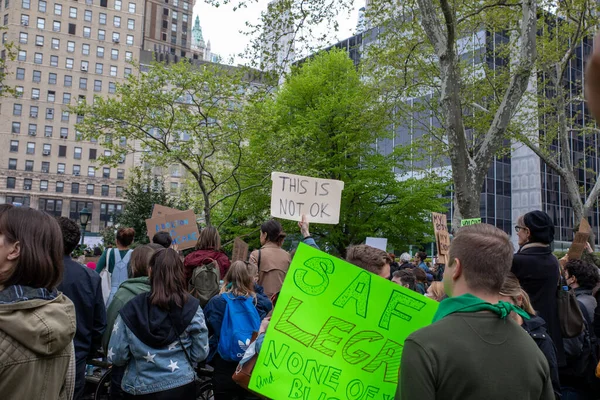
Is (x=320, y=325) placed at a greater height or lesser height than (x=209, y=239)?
lesser

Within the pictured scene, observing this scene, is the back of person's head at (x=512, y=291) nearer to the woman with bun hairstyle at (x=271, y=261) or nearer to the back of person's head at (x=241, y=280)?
the back of person's head at (x=241, y=280)

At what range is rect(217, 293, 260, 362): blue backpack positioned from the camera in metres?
5.08

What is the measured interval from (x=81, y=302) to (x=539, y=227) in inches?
162

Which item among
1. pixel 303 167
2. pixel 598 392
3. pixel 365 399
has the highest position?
pixel 303 167

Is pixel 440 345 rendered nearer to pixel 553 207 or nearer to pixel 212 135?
pixel 212 135

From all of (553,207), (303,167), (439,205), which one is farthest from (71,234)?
(553,207)

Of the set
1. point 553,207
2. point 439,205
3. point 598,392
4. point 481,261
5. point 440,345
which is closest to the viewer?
point 440,345

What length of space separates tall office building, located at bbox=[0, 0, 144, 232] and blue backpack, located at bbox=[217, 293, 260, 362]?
8331 centimetres

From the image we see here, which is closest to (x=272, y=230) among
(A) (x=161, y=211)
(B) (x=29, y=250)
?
(B) (x=29, y=250)

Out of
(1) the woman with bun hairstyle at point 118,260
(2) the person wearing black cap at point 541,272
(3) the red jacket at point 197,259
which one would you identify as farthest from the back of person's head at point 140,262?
(2) the person wearing black cap at point 541,272

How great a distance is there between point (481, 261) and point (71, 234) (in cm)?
346

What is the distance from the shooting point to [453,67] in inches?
405

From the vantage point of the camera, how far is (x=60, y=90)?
85875 millimetres

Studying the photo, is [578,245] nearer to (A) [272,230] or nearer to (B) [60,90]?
(A) [272,230]
